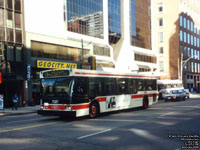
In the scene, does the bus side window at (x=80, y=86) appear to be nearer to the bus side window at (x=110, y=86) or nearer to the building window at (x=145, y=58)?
the bus side window at (x=110, y=86)

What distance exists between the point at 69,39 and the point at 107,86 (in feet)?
74.8

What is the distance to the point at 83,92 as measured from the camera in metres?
14.6

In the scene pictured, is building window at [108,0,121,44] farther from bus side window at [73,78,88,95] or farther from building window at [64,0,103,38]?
bus side window at [73,78,88,95]

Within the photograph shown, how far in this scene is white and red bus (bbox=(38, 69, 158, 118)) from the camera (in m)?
14.0

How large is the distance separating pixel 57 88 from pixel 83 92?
1.51m

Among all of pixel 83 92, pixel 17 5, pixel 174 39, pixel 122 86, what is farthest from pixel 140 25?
pixel 83 92

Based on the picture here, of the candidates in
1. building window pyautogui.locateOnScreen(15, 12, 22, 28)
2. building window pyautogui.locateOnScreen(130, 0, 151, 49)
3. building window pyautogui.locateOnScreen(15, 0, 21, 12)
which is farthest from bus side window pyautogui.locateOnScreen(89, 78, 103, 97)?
building window pyautogui.locateOnScreen(130, 0, 151, 49)

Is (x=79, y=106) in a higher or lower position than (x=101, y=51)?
lower

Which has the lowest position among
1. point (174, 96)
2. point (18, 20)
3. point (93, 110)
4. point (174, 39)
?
point (174, 96)

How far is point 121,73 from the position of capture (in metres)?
18.5

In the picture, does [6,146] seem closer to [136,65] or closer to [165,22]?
[136,65]

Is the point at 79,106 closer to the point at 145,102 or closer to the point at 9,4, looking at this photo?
the point at 145,102

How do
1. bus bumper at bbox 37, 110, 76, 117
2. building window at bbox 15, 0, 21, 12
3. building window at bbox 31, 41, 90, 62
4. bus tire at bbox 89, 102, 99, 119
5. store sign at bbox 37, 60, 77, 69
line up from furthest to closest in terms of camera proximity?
building window at bbox 31, 41, 90, 62 < store sign at bbox 37, 60, 77, 69 < building window at bbox 15, 0, 21, 12 < bus tire at bbox 89, 102, 99, 119 < bus bumper at bbox 37, 110, 76, 117

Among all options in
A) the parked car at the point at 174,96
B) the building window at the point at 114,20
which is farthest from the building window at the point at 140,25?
the parked car at the point at 174,96
